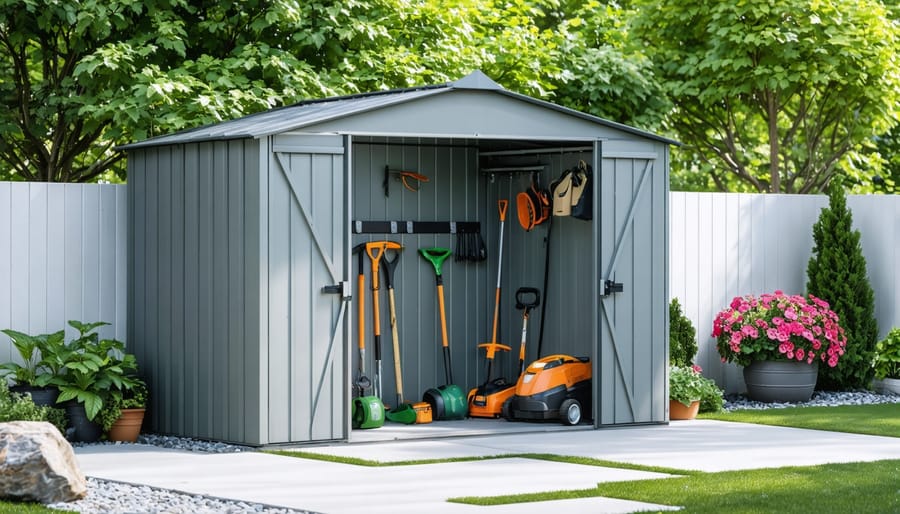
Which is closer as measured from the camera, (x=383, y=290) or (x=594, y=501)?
(x=594, y=501)

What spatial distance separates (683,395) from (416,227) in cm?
223

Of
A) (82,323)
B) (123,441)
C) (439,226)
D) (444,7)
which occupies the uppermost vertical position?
(444,7)

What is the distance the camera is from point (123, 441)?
9.23 m

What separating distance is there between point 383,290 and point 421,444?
188cm

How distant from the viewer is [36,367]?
909 cm

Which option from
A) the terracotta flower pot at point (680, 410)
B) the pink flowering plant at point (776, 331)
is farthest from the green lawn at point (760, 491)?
the pink flowering plant at point (776, 331)

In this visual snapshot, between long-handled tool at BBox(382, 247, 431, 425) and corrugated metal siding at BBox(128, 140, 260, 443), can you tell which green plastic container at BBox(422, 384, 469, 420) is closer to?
long-handled tool at BBox(382, 247, 431, 425)

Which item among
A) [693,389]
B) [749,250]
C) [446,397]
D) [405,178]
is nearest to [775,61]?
[749,250]

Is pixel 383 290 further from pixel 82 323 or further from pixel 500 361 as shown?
pixel 82 323

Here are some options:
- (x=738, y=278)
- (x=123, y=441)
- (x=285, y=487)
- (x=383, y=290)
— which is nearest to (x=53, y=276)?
(x=123, y=441)

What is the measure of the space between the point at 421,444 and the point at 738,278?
4220 mm

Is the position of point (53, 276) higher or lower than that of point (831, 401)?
higher

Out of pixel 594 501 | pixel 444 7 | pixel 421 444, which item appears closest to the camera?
pixel 594 501

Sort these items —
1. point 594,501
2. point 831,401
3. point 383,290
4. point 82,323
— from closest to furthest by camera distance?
point 594,501
point 82,323
point 383,290
point 831,401
